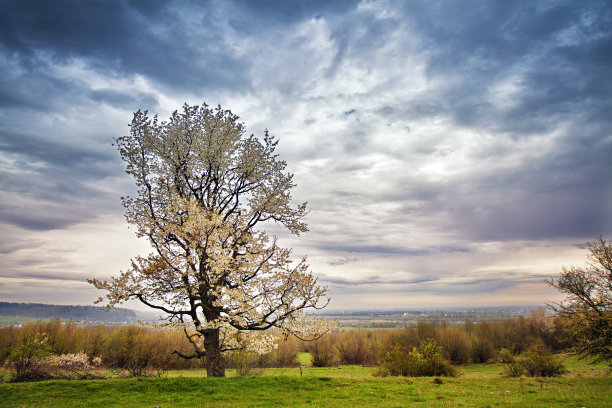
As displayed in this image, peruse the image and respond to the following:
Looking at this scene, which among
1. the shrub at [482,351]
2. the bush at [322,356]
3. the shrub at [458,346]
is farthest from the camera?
the shrub at [482,351]

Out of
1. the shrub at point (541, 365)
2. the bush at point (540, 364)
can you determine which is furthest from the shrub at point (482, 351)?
the shrub at point (541, 365)

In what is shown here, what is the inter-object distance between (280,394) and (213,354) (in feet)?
15.0

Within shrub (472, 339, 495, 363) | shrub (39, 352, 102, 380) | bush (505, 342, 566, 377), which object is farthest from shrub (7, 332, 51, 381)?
shrub (472, 339, 495, 363)

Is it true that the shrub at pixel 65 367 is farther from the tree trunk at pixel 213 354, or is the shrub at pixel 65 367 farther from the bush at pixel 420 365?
the bush at pixel 420 365

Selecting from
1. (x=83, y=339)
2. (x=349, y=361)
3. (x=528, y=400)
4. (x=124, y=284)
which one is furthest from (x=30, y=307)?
(x=528, y=400)

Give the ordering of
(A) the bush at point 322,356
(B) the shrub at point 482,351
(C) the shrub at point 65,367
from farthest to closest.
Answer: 1. (B) the shrub at point 482,351
2. (A) the bush at point 322,356
3. (C) the shrub at point 65,367

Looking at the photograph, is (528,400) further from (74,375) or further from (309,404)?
(74,375)

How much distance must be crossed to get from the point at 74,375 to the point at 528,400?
25.8m

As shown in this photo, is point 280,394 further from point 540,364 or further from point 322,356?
point 322,356

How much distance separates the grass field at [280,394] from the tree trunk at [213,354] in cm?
117

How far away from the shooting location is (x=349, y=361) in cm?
5309

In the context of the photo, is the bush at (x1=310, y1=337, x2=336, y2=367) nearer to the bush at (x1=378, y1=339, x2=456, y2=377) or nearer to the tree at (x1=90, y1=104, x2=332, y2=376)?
the bush at (x1=378, y1=339, x2=456, y2=377)

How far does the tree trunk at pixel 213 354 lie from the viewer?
16.5 m

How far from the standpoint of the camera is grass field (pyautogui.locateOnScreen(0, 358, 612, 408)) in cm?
1244
